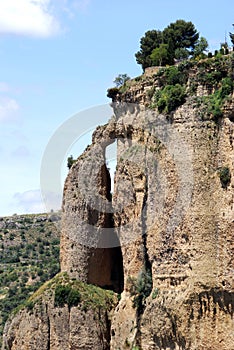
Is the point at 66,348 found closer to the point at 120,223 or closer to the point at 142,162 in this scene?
the point at 120,223

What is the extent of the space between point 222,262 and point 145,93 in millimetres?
10588

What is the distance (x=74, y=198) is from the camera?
196 feet

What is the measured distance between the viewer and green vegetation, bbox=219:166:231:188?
48.4 m

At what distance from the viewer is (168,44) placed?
5981cm

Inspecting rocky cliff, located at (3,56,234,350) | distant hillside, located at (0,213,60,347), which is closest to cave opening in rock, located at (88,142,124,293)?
rocky cliff, located at (3,56,234,350)

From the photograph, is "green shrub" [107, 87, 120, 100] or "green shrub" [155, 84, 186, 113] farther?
"green shrub" [107, 87, 120, 100]

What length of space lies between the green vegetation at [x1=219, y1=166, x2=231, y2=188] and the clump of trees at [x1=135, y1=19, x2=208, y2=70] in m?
9.75

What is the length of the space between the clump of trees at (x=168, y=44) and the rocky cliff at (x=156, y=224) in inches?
117

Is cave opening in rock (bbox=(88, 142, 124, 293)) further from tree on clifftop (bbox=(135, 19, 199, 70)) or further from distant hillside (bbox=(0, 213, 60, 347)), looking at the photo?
distant hillside (bbox=(0, 213, 60, 347))

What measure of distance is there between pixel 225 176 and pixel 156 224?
208 inches

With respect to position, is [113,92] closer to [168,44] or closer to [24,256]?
[168,44]

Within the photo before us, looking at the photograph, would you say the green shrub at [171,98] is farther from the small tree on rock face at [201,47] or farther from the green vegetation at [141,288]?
the green vegetation at [141,288]

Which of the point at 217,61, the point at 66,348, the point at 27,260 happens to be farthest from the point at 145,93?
the point at 27,260

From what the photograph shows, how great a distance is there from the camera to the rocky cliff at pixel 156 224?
48.8 m
